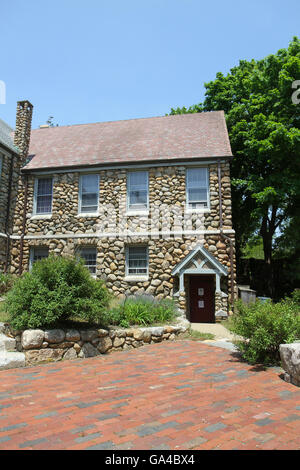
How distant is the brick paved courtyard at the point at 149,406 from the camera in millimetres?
3338

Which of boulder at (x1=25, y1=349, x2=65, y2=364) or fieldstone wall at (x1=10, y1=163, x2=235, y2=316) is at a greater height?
fieldstone wall at (x1=10, y1=163, x2=235, y2=316)

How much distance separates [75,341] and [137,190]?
8615 mm

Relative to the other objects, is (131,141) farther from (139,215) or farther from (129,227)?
(129,227)

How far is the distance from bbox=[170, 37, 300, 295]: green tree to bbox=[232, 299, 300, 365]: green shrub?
10072mm

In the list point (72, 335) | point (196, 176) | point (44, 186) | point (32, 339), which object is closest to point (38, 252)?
point (44, 186)

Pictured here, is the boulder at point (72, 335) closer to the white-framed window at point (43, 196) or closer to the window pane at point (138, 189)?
the window pane at point (138, 189)

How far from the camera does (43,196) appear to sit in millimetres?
15492

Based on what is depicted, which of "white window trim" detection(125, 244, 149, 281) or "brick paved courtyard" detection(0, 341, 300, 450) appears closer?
"brick paved courtyard" detection(0, 341, 300, 450)

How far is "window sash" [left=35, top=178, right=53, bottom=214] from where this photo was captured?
15406 millimetres

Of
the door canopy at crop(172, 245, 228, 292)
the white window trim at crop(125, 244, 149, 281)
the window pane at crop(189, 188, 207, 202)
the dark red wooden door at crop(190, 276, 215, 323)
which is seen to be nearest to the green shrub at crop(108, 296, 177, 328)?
the door canopy at crop(172, 245, 228, 292)

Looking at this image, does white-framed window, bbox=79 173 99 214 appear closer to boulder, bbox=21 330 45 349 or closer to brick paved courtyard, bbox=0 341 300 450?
boulder, bbox=21 330 45 349

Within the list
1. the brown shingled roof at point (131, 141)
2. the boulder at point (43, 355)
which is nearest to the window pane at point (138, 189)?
the brown shingled roof at point (131, 141)

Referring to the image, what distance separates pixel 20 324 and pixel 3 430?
3.70m
